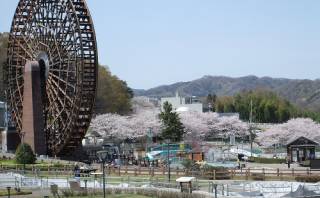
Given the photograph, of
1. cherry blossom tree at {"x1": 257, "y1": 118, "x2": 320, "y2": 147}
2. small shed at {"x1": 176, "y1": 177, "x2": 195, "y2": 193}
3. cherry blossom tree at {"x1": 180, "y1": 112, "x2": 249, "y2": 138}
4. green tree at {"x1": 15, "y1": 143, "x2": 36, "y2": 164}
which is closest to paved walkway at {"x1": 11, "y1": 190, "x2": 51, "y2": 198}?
small shed at {"x1": 176, "y1": 177, "x2": 195, "y2": 193}

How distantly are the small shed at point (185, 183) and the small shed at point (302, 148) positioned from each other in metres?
29.9

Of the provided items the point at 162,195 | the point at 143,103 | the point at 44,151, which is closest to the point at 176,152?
the point at 44,151

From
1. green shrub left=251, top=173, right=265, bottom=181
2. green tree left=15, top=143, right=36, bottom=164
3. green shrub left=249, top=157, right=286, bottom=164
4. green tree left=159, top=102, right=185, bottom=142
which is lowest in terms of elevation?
green shrub left=249, top=157, right=286, bottom=164

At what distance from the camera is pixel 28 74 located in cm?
6650

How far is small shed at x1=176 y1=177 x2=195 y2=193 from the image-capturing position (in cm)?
3431

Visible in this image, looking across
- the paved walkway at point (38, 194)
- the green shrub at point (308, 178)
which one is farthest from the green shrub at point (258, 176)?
the paved walkway at point (38, 194)

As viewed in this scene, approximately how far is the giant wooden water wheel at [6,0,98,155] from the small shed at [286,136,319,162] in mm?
19426

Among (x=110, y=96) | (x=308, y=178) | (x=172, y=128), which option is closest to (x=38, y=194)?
(x=308, y=178)

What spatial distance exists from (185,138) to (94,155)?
3145 centimetres

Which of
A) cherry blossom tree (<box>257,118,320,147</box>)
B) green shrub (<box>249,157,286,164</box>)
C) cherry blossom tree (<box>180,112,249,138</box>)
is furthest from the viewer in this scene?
cherry blossom tree (<box>180,112,249,138</box>)

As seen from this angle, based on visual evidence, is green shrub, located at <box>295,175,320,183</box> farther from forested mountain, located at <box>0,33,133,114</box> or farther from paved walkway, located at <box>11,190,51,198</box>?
forested mountain, located at <box>0,33,133,114</box>

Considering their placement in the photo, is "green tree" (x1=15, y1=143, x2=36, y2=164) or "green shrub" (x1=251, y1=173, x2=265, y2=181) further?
"green tree" (x1=15, y1=143, x2=36, y2=164)

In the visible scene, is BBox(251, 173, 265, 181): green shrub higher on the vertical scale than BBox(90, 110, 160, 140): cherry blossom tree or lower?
lower

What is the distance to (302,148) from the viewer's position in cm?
6494
